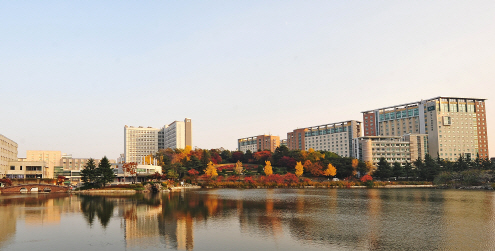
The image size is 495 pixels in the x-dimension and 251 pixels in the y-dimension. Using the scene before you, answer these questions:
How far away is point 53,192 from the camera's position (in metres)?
77.6

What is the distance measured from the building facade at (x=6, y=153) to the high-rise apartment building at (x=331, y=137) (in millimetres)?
126261

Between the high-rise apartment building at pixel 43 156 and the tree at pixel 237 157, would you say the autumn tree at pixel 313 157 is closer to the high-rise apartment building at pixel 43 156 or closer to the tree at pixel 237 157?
the tree at pixel 237 157

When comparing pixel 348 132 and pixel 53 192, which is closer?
pixel 53 192

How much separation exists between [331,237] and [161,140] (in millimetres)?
168053

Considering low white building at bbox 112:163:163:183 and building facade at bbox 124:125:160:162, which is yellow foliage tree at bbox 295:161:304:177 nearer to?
low white building at bbox 112:163:163:183

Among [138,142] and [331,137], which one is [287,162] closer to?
[331,137]

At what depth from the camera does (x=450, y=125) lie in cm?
Answer: 14988

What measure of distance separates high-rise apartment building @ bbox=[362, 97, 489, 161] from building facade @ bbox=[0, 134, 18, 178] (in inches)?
5706

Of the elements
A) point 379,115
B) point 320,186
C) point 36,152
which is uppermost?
point 379,115

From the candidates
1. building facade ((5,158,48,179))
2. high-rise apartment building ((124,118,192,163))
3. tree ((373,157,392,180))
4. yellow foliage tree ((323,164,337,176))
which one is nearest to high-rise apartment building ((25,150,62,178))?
high-rise apartment building ((124,118,192,163))

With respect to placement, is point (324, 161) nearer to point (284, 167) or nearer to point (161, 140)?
point (284, 167)

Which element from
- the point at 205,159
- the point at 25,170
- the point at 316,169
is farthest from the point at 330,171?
the point at 25,170

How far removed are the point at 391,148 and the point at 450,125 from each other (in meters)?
28.4

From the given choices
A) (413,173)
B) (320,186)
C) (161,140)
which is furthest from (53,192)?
(161,140)
